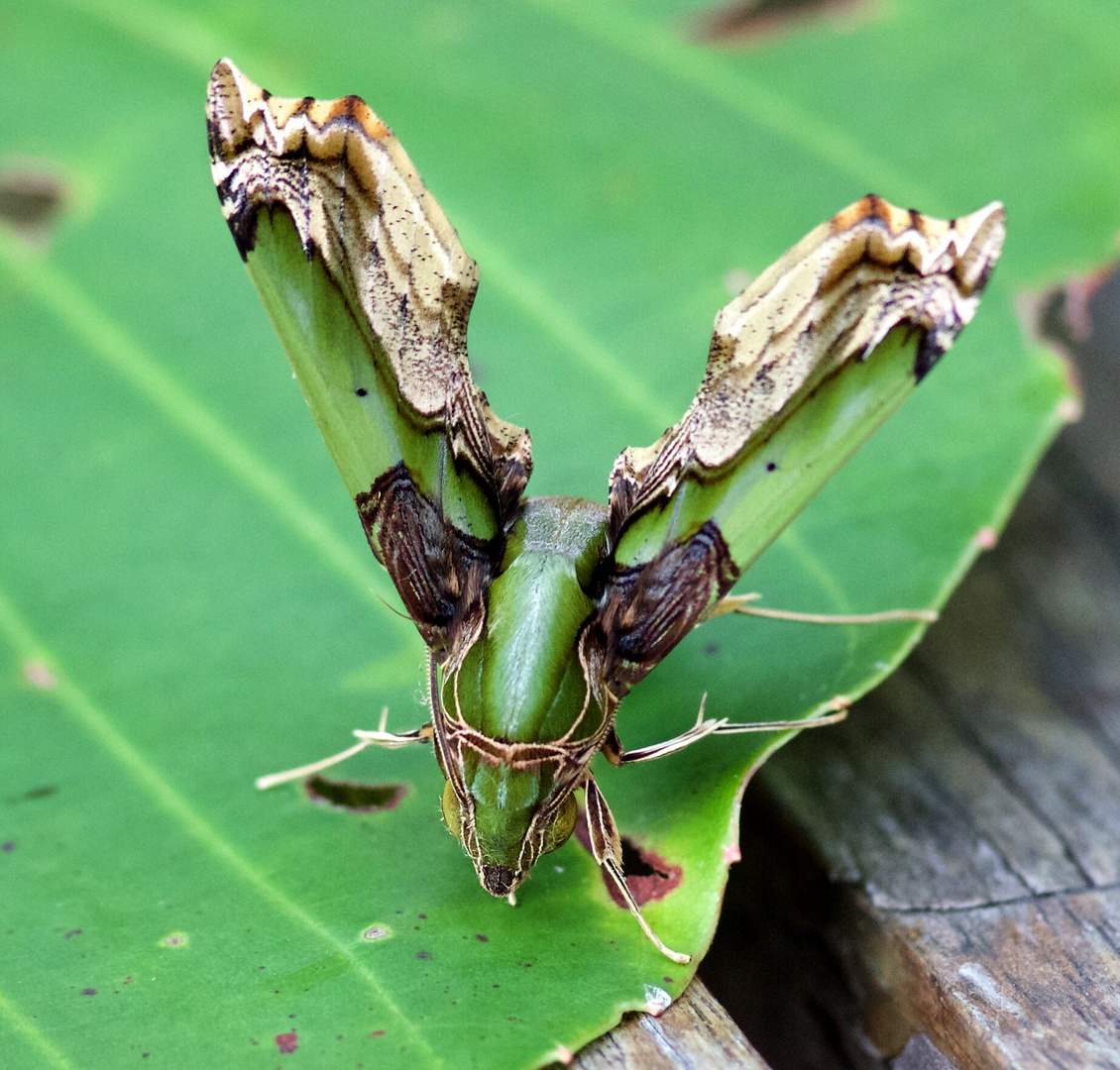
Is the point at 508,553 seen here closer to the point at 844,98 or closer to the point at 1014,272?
the point at 1014,272

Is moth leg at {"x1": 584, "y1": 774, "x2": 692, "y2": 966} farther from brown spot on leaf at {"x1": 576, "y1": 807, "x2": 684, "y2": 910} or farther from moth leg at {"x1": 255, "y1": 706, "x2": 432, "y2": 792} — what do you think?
moth leg at {"x1": 255, "y1": 706, "x2": 432, "y2": 792}

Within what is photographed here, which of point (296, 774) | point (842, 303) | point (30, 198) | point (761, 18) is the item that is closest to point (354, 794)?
point (296, 774)

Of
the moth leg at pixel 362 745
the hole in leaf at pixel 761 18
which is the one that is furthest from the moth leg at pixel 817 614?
the hole in leaf at pixel 761 18

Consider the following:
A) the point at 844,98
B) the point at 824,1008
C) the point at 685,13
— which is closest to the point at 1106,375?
the point at 844,98

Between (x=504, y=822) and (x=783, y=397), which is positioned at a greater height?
(x=783, y=397)

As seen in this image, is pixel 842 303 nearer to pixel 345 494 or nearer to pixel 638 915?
pixel 638 915

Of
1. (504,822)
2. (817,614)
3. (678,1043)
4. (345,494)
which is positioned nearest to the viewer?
(678,1043)

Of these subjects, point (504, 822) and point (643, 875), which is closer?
point (504, 822)

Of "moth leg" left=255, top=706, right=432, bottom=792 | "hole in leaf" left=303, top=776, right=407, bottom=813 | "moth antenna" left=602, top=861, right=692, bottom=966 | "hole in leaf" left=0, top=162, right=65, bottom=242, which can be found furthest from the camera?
"hole in leaf" left=0, top=162, right=65, bottom=242

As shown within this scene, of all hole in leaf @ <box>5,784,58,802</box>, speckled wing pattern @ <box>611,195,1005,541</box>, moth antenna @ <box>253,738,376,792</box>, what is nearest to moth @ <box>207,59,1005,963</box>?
speckled wing pattern @ <box>611,195,1005,541</box>
